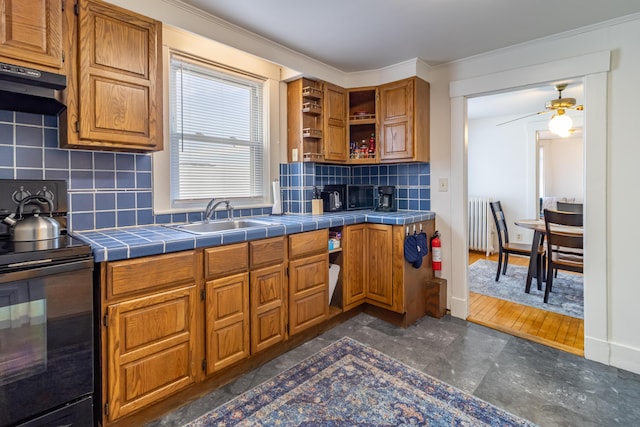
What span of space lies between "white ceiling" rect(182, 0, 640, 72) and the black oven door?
171 centimetres

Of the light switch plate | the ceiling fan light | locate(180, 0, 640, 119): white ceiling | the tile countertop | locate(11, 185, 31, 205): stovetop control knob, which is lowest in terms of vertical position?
the tile countertop

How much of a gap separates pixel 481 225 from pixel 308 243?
14.0ft

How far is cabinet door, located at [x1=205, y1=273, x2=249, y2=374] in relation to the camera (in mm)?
1863

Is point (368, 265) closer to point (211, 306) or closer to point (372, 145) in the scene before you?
point (372, 145)

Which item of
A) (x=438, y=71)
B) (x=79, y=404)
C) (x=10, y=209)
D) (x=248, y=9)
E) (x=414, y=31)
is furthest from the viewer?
(x=438, y=71)

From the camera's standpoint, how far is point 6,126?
1.67 metres

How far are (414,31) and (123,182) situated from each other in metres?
2.24

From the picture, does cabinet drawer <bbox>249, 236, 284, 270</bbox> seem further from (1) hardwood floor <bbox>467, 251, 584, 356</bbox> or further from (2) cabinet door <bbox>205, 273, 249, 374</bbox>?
(1) hardwood floor <bbox>467, 251, 584, 356</bbox>

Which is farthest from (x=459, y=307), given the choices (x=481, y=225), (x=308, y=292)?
(x=481, y=225)

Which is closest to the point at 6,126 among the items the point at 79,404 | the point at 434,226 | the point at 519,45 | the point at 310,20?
the point at 79,404

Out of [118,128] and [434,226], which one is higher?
[118,128]

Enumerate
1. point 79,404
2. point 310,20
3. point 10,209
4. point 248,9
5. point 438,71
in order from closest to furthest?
point 79,404, point 10,209, point 248,9, point 310,20, point 438,71

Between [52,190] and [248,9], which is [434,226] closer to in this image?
[248,9]

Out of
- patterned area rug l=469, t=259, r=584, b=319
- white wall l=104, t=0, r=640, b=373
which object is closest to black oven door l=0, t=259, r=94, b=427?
white wall l=104, t=0, r=640, b=373
